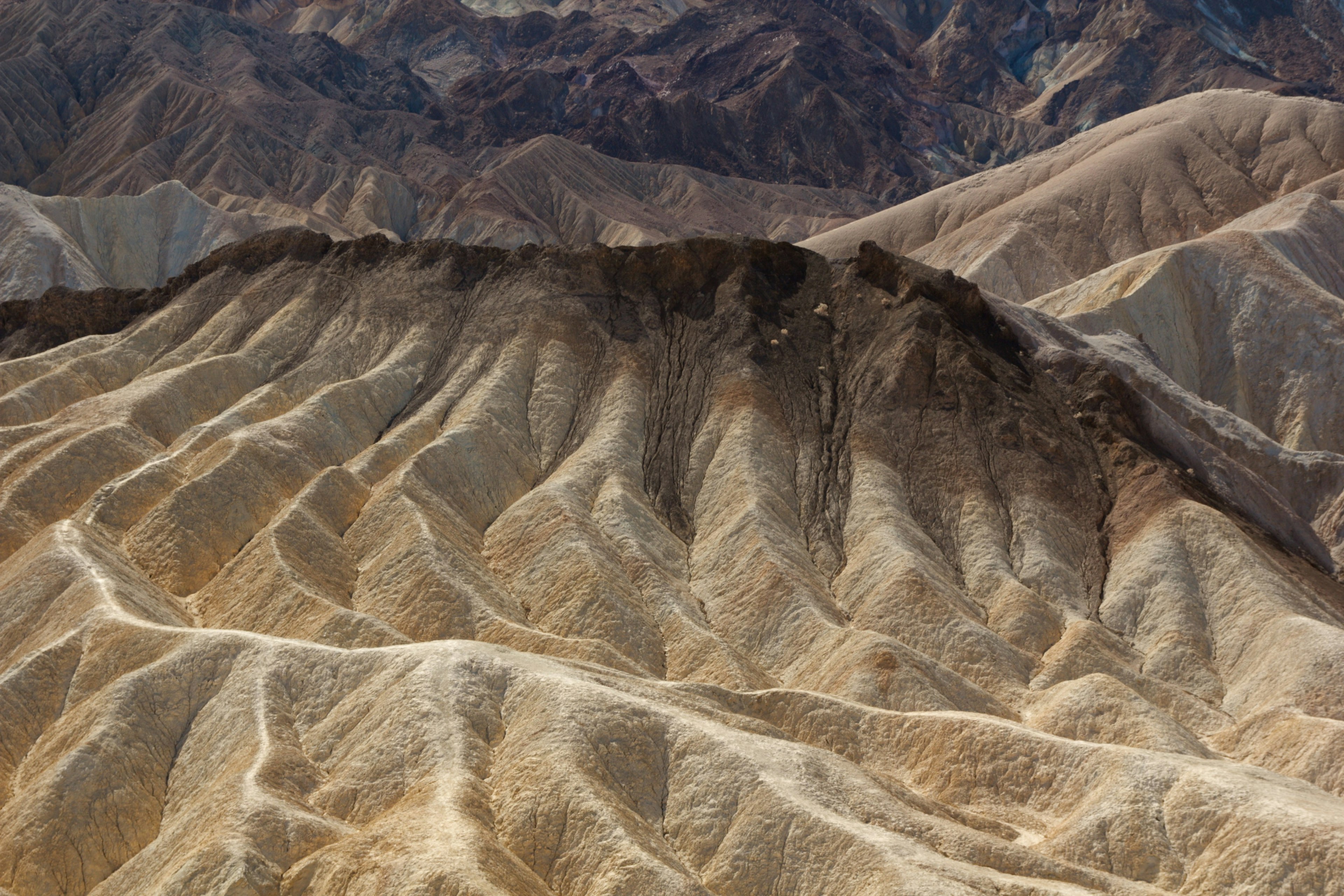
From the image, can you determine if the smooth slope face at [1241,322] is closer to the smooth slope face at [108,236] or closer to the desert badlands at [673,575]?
the desert badlands at [673,575]

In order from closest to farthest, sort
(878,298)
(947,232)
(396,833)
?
(396,833), (878,298), (947,232)

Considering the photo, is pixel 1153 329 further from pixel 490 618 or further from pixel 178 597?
pixel 178 597

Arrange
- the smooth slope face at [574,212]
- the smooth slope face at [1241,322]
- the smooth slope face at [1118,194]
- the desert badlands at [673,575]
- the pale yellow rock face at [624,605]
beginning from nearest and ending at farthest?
the pale yellow rock face at [624,605], the desert badlands at [673,575], the smooth slope face at [1241,322], the smooth slope face at [1118,194], the smooth slope face at [574,212]

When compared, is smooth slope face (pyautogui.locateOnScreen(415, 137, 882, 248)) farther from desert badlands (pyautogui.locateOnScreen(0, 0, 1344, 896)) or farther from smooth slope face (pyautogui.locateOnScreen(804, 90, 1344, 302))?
desert badlands (pyautogui.locateOnScreen(0, 0, 1344, 896))

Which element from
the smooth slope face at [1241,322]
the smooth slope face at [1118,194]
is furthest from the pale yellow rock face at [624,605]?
the smooth slope face at [1118,194]

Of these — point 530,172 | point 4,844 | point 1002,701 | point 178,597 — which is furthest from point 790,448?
point 530,172

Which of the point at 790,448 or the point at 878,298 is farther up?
the point at 878,298
